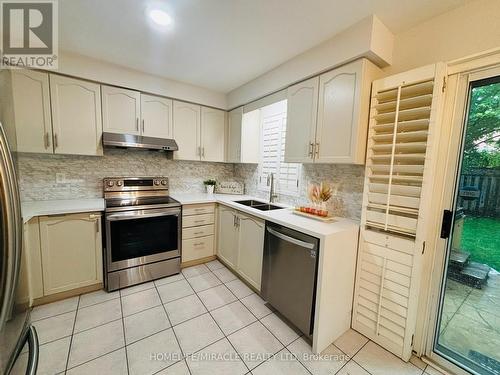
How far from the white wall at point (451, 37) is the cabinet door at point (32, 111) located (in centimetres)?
322

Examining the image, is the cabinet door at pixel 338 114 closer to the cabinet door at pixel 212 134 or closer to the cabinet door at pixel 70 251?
the cabinet door at pixel 212 134

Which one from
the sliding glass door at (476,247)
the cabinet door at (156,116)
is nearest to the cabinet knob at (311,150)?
the sliding glass door at (476,247)

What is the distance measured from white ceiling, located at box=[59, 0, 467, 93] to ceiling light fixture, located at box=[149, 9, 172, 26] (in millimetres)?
45

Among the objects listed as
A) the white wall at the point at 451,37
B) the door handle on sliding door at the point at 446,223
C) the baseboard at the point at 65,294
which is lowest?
the baseboard at the point at 65,294

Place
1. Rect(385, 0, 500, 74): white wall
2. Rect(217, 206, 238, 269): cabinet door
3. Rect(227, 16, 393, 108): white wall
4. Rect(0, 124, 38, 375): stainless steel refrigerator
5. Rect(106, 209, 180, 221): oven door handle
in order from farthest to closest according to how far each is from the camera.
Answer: Rect(217, 206, 238, 269): cabinet door → Rect(106, 209, 180, 221): oven door handle → Rect(227, 16, 393, 108): white wall → Rect(385, 0, 500, 74): white wall → Rect(0, 124, 38, 375): stainless steel refrigerator

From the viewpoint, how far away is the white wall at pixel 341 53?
1.53m

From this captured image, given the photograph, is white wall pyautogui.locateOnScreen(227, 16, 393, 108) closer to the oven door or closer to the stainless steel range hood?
the stainless steel range hood

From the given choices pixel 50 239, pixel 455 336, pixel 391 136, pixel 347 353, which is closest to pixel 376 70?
pixel 391 136

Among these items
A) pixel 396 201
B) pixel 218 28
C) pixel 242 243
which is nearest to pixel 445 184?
pixel 396 201

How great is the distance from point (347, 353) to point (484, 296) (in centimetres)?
100

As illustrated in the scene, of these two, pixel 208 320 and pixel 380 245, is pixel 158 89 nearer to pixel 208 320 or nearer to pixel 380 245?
pixel 208 320

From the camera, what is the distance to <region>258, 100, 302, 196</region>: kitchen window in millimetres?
2602

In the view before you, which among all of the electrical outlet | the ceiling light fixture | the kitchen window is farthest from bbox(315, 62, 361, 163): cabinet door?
the electrical outlet

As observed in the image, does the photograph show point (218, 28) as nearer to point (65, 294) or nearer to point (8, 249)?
point (8, 249)
